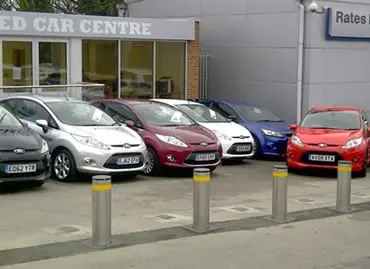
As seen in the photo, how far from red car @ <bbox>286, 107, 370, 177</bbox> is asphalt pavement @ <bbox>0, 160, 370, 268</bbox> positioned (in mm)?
328

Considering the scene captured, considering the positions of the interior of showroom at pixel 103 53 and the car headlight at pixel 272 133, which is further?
the interior of showroom at pixel 103 53

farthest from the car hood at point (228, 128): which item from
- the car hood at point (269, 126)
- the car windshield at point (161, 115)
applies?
the car windshield at point (161, 115)

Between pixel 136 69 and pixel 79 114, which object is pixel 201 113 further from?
pixel 136 69

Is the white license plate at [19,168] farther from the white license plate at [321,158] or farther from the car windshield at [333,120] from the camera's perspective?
the car windshield at [333,120]

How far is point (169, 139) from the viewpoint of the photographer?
1288 centimetres

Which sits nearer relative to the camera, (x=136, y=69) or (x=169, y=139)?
(x=169, y=139)

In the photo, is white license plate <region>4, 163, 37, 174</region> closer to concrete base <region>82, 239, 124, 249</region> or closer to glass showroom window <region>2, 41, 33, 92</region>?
concrete base <region>82, 239, 124, 249</region>

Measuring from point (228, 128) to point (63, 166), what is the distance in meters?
4.56

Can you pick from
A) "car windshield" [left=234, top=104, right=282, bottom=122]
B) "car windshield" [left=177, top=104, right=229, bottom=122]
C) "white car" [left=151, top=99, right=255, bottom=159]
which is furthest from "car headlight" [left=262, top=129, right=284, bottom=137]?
"car windshield" [left=177, top=104, right=229, bottom=122]

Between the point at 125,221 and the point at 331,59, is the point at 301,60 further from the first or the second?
the point at 125,221

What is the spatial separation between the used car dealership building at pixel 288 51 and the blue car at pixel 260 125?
2.67 m

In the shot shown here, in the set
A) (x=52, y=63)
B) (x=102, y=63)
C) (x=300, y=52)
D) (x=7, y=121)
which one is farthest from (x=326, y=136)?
(x=52, y=63)

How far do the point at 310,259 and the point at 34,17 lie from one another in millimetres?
11848

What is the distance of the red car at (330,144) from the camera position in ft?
45.2
